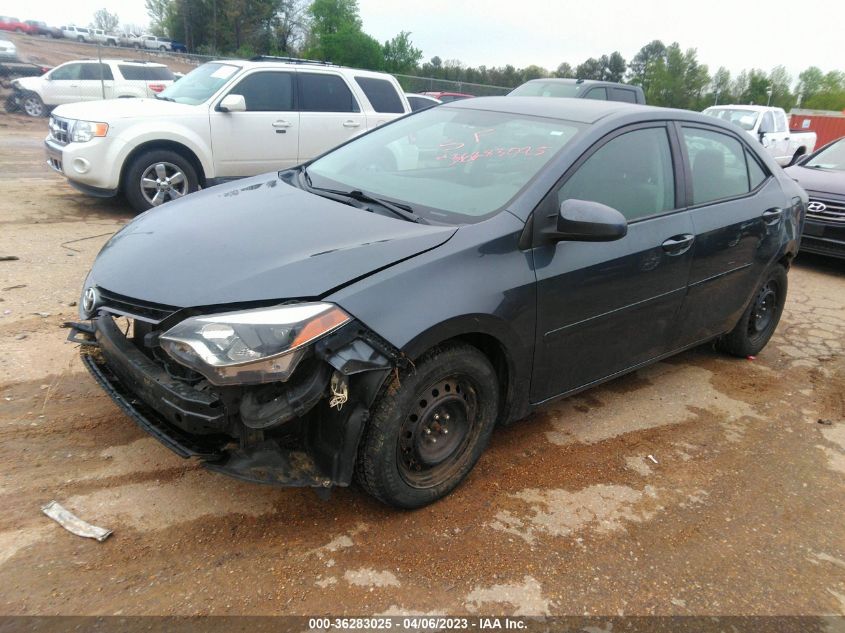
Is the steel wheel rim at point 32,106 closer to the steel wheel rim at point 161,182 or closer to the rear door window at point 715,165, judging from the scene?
the steel wheel rim at point 161,182

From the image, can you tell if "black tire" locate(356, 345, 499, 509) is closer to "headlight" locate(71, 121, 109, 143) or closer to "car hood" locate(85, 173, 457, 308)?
"car hood" locate(85, 173, 457, 308)

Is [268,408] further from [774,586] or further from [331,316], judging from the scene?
[774,586]

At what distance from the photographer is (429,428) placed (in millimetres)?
2746

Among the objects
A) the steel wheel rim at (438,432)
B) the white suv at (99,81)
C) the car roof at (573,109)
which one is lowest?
the steel wheel rim at (438,432)

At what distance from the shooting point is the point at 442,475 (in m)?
2.84

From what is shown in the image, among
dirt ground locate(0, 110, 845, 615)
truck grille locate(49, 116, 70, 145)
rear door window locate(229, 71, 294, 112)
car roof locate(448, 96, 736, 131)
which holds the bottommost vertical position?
dirt ground locate(0, 110, 845, 615)

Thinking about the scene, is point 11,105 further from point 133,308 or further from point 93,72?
point 133,308

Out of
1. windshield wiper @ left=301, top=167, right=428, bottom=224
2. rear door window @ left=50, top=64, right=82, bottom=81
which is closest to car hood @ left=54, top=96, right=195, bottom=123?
windshield wiper @ left=301, top=167, right=428, bottom=224

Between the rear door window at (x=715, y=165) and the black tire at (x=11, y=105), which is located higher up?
the black tire at (x=11, y=105)

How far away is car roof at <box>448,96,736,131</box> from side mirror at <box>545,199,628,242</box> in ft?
2.40

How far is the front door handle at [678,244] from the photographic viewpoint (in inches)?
138

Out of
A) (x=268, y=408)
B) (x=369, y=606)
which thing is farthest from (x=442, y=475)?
(x=268, y=408)

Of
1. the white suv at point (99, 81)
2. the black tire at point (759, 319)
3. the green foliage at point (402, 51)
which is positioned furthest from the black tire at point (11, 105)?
the green foliage at point (402, 51)

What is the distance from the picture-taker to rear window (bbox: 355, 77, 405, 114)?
8.75m
